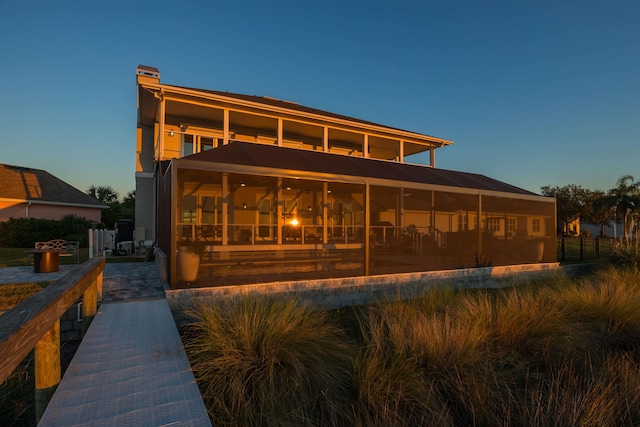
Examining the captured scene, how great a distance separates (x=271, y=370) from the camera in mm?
3195

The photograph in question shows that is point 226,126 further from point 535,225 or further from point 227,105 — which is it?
point 535,225

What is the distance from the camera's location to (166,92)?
35.6 feet

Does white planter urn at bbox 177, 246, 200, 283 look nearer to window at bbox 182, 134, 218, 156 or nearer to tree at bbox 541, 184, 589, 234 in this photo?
window at bbox 182, 134, 218, 156

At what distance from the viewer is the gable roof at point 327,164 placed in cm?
828

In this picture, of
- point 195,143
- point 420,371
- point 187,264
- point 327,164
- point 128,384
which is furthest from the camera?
point 195,143

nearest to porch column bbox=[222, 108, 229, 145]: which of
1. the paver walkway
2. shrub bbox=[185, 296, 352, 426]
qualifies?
the paver walkway

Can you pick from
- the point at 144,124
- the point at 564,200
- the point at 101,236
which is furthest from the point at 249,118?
the point at 564,200

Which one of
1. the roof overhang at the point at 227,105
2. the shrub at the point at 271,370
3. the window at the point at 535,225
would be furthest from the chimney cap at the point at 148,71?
the window at the point at 535,225

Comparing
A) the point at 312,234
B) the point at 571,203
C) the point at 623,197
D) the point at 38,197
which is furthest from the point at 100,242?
the point at 571,203

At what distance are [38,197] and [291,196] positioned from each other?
1765 cm

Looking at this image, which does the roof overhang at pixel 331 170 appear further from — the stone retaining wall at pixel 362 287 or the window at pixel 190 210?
the window at pixel 190 210

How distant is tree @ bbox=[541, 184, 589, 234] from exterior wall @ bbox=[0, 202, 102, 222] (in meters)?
49.4

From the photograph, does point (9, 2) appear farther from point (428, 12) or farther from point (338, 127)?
Result: point (428, 12)

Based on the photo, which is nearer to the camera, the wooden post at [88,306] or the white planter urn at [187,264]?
the wooden post at [88,306]
